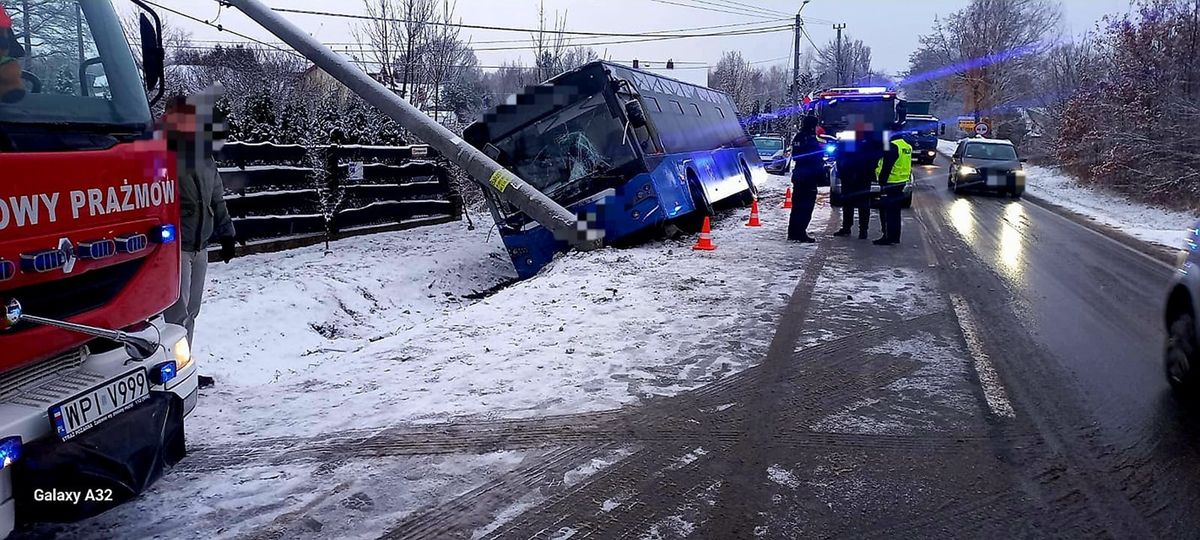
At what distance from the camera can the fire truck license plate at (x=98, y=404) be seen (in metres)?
2.74

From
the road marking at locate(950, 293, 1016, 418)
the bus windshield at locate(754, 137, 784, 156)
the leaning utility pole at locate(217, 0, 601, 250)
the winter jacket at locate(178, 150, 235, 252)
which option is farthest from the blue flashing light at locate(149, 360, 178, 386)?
the bus windshield at locate(754, 137, 784, 156)

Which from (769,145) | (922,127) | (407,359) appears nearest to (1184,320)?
(407,359)

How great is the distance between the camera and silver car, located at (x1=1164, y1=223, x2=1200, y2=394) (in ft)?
15.6

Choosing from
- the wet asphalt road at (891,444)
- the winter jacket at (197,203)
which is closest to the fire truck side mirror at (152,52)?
the winter jacket at (197,203)

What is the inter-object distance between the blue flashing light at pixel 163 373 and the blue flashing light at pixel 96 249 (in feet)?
1.74

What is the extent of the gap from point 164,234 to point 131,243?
257mm

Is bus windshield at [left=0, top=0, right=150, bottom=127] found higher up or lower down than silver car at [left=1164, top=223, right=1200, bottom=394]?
higher up

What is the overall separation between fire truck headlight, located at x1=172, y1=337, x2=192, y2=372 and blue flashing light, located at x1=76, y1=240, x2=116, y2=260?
59 centimetres

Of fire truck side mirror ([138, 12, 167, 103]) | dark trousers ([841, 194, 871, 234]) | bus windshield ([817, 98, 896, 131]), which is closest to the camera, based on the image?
fire truck side mirror ([138, 12, 167, 103])

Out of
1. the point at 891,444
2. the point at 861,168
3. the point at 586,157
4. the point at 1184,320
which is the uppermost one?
the point at 586,157

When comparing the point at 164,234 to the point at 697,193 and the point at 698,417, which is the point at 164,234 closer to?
the point at 698,417

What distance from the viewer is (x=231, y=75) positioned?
138 feet

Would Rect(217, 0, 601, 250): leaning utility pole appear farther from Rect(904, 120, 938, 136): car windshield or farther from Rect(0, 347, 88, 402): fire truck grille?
Rect(904, 120, 938, 136): car windshield

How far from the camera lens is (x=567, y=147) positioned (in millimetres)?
11492
